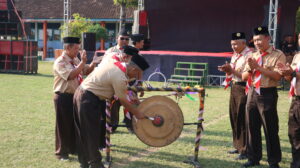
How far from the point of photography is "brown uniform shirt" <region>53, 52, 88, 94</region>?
536 cm

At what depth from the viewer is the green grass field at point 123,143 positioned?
18.2ft

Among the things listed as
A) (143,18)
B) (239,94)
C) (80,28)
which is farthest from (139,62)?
(80,28)

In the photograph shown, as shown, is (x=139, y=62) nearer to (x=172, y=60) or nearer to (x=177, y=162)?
(x=177, y=162)

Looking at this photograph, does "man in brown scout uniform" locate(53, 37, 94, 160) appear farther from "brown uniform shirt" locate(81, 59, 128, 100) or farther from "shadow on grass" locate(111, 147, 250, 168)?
"shadow on grass" locate(111, 147, 250, 168)

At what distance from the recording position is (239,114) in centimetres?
611

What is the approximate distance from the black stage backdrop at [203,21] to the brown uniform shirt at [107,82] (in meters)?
16.0

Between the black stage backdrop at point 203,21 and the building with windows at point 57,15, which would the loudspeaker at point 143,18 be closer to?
the black stage backdrop at point 203,21

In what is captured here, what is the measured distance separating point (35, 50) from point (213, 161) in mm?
15960

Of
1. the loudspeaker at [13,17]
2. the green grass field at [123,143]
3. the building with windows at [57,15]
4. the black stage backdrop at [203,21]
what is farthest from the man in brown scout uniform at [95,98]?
the building with windows at [57,15]

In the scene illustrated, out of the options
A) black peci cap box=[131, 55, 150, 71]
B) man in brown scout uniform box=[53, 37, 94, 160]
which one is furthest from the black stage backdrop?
black peci cap box=[131, 55, 150, 71]

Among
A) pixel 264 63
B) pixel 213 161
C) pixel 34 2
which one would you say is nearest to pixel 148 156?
pixel 213 161

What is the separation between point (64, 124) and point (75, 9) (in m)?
30.1

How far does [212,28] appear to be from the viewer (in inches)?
804

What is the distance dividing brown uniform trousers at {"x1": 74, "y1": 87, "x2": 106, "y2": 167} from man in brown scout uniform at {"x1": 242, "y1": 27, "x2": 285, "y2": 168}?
2.09 metres
